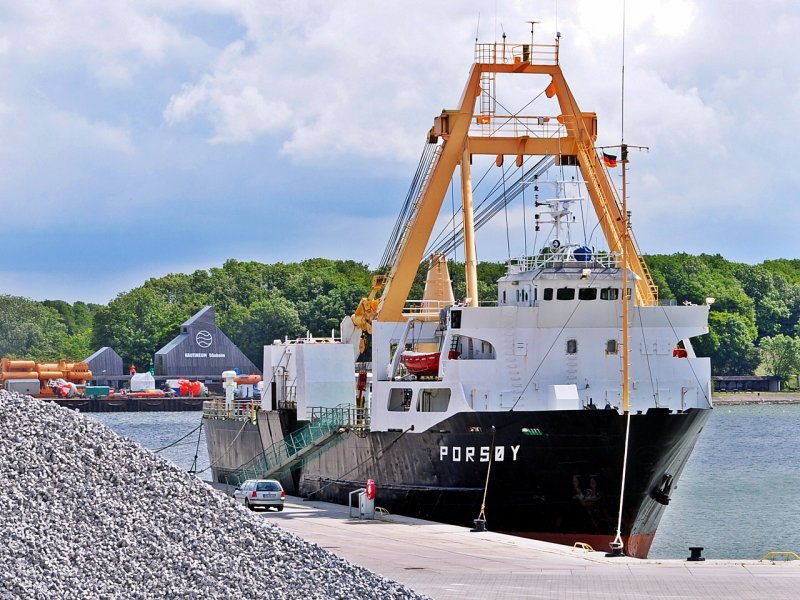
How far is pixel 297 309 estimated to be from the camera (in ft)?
482

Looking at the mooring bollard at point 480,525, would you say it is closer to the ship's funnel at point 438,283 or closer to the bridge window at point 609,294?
the bridge window at point 609,294

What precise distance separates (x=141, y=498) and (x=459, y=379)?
604 inches

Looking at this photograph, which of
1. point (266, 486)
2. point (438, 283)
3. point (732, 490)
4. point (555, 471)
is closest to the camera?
point (555, 471)

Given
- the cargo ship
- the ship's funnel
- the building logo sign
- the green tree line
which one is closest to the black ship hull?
the cargo ship

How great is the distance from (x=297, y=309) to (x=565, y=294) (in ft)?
366

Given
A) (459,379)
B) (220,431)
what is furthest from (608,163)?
(220,431)

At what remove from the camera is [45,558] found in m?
19.2

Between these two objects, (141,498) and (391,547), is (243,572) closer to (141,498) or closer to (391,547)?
(141,498)

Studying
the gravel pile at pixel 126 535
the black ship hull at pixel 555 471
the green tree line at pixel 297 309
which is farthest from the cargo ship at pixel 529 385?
the green tree line at pixel 297 309

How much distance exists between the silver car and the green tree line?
95784 mm

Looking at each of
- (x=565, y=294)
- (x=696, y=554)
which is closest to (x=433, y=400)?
(x=565, y=294)

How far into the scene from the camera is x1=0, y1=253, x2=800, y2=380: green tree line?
478 ft

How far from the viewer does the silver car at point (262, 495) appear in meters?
37.0

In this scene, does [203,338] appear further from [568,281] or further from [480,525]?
[480,525]
